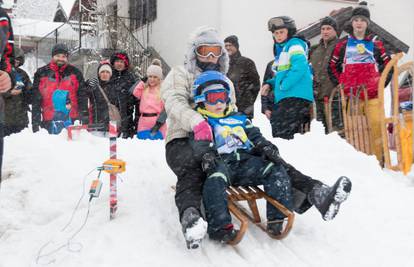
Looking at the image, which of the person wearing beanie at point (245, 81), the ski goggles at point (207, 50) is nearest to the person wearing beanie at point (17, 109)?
the person wearing beanie at point (245, 81)

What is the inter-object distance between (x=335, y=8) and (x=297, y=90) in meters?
9.63

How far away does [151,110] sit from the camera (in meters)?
7.16

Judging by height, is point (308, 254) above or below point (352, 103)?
below

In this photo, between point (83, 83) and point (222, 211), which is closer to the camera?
point (222, 211)

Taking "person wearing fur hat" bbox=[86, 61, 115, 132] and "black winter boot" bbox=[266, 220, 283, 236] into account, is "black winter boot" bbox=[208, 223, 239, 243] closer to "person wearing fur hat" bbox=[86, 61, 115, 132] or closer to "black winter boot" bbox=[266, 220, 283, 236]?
"black winter boot" bbox=[266, 220, 283, 236]

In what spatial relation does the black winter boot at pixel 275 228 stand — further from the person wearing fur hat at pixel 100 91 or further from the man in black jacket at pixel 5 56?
the person wearing fur hat at pixel 100 91

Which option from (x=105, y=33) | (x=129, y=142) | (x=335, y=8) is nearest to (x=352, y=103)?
(x=129, y=142)

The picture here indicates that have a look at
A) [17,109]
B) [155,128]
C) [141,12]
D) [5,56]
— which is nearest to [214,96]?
[5,56]

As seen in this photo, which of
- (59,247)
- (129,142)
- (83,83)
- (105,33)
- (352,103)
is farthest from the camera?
(105,33)

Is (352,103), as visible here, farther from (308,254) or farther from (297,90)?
(308,254)

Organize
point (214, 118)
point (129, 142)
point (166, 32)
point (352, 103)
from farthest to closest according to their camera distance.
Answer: point (166, 32)
point (352, 103)
point (129, 142)
point (214, 118)

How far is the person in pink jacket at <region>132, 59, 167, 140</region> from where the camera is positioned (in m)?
7.12

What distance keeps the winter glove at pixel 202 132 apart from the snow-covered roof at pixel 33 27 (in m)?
31.3

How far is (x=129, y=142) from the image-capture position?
6.14 meters
